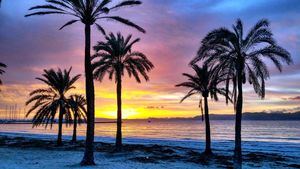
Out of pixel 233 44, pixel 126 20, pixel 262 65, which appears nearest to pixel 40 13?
pixel 126 20

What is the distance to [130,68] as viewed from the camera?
36.1 metres

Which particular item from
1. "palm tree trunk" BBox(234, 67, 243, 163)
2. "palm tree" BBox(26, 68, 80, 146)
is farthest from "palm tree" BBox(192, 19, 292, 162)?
"palm tree" BBox(26, 68, 80, 146)

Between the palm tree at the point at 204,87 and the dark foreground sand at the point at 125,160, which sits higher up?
the palm tree at the point at 204,87

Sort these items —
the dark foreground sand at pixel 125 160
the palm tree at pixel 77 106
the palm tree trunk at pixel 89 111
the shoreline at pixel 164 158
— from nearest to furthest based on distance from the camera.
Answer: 1. the palm tree trunk at pixel 89 111
2. the dark foreground sand at pixel 125 160
3. the shoreline at pixel 164 158
4. the palm tree at pixel 77 106

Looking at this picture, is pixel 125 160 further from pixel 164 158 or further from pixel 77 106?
pixel 77 106

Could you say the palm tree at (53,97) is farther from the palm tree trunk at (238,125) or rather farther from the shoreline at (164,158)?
the palm tree trunk at (238,125)

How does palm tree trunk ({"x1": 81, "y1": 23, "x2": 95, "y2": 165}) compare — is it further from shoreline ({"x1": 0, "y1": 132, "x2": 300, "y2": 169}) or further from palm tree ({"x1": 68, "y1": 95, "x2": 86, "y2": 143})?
palm tree ({"x1": 68, "y1": 95, "x2": 86, "y2": 143})

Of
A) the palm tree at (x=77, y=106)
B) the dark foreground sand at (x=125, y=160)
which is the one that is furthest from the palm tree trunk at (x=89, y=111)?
the palm tree at (x=77, y=106)

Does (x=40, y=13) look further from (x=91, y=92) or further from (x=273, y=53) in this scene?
(x=273, y=53)

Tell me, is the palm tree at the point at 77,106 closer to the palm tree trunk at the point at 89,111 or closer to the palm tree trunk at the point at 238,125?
the palm tree trunk at the point at 89,111

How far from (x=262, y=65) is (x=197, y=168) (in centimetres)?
813

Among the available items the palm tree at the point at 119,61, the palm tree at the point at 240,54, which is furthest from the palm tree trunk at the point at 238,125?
the palm tree at the point at 119,61

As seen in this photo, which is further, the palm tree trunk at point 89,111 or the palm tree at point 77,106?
the palm tree at point 77,106

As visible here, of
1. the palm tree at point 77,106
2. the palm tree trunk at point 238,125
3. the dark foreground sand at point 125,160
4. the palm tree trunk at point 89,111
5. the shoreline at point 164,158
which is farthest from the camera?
the palm tree at point 77,106
